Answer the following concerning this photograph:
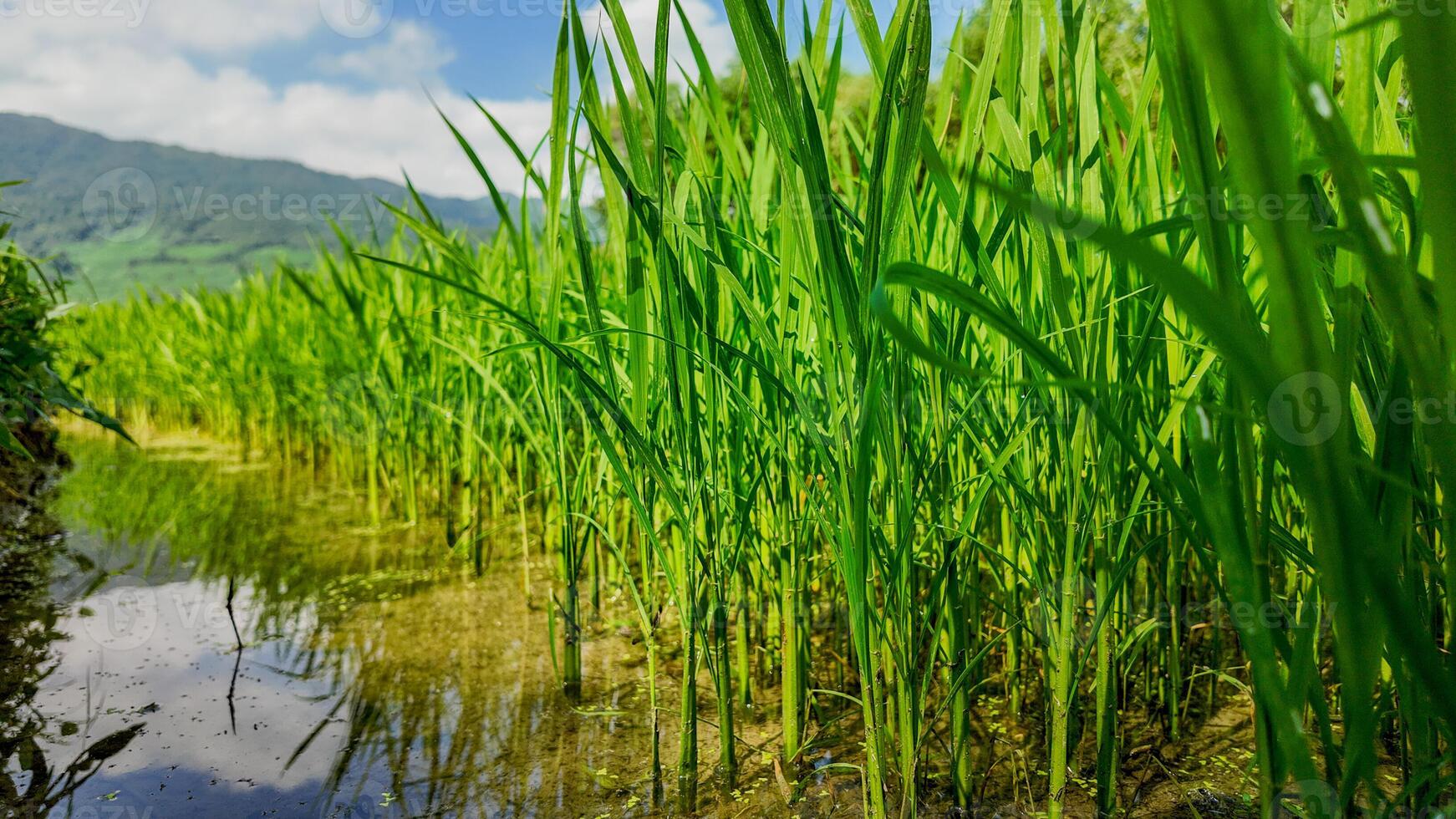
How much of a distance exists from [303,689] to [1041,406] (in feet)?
3.94

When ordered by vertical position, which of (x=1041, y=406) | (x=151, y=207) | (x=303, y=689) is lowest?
(x=303, y=689)

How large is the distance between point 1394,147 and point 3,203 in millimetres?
2674

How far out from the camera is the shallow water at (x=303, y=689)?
930mm

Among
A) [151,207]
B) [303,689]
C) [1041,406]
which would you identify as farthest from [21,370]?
[151,207]

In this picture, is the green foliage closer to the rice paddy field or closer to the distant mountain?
the rice paddy field

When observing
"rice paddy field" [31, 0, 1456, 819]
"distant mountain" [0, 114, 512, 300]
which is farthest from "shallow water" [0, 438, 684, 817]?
"distant mountain" [0, 114, 512, 300]

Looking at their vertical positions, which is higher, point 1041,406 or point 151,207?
point 151,207

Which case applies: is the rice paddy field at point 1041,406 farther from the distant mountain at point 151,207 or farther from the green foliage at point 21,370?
the distant mountain at point 151,207

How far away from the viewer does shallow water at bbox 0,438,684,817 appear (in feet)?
3.05

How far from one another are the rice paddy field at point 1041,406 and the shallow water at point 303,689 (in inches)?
2.5

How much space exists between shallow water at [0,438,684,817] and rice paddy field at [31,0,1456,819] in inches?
2.5

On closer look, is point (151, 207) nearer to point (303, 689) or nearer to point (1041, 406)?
point (303, 689)

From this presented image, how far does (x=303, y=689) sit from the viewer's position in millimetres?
1221

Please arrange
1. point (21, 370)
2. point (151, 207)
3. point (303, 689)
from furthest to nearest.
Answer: point (151, 207)
point (21, 370)
point (303, 689)
